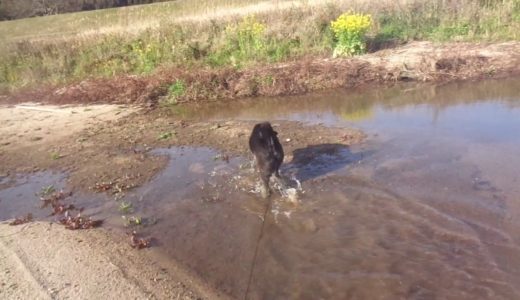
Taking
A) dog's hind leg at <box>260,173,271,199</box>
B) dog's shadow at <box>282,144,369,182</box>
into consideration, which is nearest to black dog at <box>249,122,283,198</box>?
dog's hind leg at <box>260,173,271,199</box>

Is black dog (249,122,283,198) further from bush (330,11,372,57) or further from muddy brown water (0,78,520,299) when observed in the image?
bush (330,11,372,57)

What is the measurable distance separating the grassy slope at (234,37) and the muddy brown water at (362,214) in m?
6.63

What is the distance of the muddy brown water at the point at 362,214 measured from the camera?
191 inches

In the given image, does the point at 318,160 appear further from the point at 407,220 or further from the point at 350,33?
the point at 350,33

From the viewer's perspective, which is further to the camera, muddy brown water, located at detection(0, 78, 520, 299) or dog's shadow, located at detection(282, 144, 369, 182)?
dog's shadow, located at detection(282, 144, 369, 182)

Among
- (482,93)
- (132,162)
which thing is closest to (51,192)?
(132,162)

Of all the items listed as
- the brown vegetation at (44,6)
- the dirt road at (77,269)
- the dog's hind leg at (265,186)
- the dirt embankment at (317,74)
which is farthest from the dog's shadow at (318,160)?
the brown vegetation at (44,6)

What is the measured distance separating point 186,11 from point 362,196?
17.9 meters

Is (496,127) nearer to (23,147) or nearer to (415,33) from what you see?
(415,33)

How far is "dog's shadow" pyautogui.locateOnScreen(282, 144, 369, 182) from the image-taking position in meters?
7.68

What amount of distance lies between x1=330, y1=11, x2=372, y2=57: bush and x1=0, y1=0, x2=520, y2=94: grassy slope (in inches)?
27.3

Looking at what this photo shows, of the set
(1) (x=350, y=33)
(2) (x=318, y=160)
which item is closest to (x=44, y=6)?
(1) (x=350, y=33)

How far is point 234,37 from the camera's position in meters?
16.8

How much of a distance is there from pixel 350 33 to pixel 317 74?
2.12 metres
